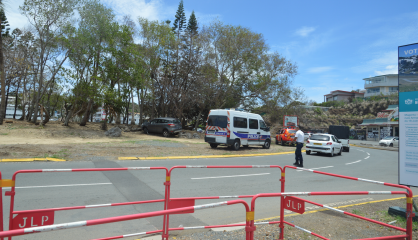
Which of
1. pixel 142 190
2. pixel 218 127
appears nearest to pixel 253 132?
pixel 218 127

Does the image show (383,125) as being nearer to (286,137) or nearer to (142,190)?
(286,137)

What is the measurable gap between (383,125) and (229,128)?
43808 millimetres

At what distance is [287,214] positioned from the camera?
5.57 m

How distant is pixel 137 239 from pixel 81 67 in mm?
29315

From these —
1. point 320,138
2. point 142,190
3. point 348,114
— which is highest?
point 348,114

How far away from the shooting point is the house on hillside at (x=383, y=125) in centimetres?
4575

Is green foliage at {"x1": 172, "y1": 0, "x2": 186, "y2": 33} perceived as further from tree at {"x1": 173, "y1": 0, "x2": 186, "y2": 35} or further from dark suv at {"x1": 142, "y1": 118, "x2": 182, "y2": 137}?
dark suv at {"x1": 142, "y1": 118, "x2": 182, "y2": 137}

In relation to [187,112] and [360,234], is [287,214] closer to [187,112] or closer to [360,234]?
[360,234]

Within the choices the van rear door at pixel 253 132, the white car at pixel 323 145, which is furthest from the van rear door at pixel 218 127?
the white car at pixel 323 145

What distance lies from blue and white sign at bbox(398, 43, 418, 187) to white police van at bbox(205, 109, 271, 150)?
1231 centimetres

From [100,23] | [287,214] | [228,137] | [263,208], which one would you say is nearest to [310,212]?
[287,214]

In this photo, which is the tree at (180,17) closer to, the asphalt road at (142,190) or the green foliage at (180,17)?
the green foliage at (180,17)

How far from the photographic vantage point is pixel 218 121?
17.8 meters

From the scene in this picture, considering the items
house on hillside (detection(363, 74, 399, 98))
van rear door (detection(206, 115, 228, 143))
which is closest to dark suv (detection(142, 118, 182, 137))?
van rear door (detection(206, 115, 228, 143))
